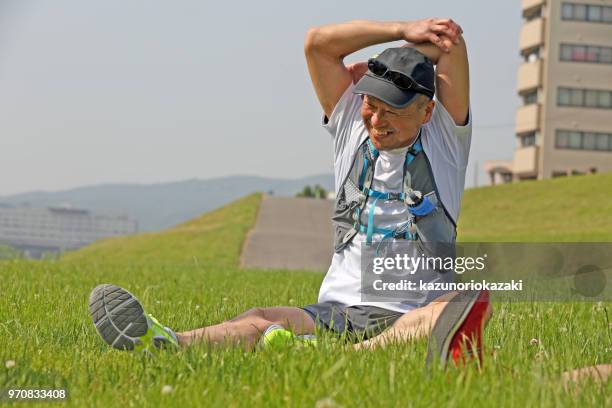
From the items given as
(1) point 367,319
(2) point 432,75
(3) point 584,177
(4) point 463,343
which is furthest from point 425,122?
(3) point 584,177

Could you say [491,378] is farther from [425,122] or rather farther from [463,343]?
[425,122]

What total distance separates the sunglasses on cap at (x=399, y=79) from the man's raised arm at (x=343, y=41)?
28 cm

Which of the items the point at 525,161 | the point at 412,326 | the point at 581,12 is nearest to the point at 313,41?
the point at 412,326

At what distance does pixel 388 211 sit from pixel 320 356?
126 cm

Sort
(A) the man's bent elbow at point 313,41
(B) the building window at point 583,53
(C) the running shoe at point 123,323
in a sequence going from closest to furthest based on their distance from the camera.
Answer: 1. (C) the running shoe at point 123,323
2. (A) the man's bent elbow at point 313,41
3. (B) the building window at point 583,53

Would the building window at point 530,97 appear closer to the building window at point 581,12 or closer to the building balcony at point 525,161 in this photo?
the building balcony at point 525,161

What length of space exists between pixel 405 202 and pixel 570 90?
6916cm

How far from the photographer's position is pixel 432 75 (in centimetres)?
519

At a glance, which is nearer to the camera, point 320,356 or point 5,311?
point 320,356

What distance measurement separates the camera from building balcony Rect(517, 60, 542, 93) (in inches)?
2813

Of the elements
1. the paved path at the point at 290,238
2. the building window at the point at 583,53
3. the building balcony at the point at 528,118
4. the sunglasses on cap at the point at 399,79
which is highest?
the building window at the point at 583,53

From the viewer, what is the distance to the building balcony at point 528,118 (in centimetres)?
7144

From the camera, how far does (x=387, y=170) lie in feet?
17.3

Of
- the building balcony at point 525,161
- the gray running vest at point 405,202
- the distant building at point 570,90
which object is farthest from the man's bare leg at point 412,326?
the building balcony at point 525,161
